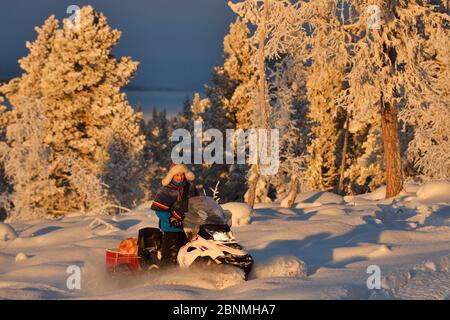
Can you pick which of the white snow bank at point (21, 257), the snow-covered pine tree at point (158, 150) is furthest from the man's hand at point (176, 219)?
the snow-covered pine tree at point (158, 150)

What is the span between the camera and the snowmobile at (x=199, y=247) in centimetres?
862

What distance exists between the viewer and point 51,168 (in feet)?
95.0

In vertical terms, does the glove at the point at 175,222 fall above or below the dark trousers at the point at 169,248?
above

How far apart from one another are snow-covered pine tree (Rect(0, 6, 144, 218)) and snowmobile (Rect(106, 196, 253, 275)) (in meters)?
20.5

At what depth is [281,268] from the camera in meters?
8.77

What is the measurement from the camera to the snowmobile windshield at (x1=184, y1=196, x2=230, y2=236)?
354 inches

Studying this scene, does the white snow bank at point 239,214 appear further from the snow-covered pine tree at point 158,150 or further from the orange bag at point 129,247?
the snow-covered pine tree at point 158,150

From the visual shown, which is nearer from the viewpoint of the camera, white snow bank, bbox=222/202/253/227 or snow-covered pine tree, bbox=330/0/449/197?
white snow bank, bbox=222/202/253/227

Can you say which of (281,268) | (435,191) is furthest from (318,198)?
(281,268)

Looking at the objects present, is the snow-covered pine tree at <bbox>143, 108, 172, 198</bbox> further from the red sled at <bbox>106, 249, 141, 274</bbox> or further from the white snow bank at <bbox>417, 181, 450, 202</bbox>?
the red sled at <bbox>106, 249, 141, 274</bbox>

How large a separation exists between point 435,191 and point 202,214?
38.1 feet

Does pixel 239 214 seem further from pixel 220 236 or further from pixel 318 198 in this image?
pixel 318 198

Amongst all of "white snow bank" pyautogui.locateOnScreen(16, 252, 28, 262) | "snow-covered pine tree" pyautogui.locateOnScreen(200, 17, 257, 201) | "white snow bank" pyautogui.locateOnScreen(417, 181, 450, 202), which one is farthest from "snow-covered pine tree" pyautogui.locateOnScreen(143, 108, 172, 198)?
"white snow bank" pyautogui.locateOnScreen(16, 252, 28, 262)

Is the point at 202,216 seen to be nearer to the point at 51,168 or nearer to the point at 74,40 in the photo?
the point at 51,168
